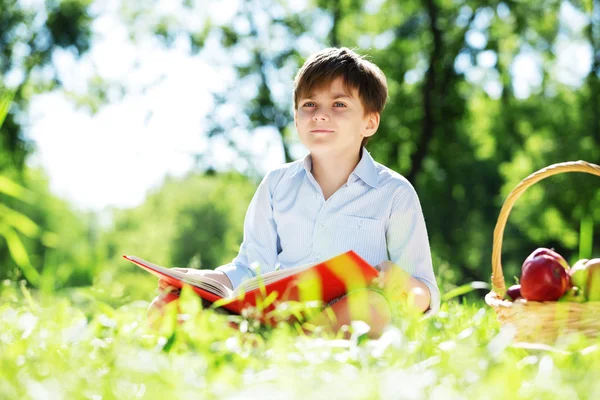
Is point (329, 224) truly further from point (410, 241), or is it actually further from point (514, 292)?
point (514, 292)

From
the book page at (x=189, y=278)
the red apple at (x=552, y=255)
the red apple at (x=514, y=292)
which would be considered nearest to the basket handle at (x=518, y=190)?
the red apple at (x=514, y=292)

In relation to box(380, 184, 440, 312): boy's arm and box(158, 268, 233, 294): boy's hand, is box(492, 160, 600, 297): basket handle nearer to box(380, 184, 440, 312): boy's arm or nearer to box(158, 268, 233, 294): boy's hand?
box(380, 184, 440, 312): boy's arm

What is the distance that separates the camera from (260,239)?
3328mm

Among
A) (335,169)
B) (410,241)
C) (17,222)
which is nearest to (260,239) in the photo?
(335,169)

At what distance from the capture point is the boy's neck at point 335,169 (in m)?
3.29

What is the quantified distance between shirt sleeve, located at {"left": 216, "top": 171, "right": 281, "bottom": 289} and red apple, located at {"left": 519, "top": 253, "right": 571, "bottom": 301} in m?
1.23

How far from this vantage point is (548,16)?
15070mm

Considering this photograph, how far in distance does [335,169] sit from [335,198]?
161mm

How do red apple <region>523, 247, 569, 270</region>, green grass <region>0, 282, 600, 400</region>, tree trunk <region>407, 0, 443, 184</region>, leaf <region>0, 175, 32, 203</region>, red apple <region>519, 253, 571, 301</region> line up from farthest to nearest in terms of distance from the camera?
1. tree trunk <region>407, 0, 443, 184</region>
2. red apple <region>523, 247, 569, 270</region>
3. red apple <region>519, 253, 571, 301</region>
4. leaf <region>0, 175, 32, 203</region>
5. green grass <region>0, 282, 600, 400</region>

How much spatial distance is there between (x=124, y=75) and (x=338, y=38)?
16.5 ft

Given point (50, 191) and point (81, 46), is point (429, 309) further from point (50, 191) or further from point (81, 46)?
point (50, 191)

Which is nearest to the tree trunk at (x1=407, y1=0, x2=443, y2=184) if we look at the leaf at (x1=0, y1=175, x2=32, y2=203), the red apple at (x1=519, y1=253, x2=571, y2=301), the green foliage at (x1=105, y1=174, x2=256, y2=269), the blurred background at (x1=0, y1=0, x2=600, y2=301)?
the blurred background at (x1=0, y1=0, x2=600, y2=301)

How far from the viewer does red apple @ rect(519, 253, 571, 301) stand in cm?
238

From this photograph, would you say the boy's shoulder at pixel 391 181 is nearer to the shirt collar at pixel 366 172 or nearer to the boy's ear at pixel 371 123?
the shirt collar at pixel 366 172
